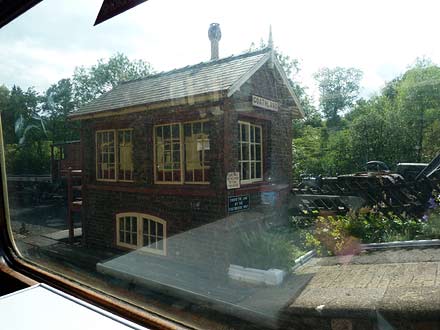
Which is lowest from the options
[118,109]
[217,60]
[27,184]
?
[27,184]

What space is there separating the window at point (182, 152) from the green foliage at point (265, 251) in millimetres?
222

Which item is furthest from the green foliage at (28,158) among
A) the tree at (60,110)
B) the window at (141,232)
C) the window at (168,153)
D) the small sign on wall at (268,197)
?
the small sign on wall at (268,197)

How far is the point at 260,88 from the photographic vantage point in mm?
952

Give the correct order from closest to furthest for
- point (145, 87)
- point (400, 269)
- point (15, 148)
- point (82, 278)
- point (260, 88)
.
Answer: point (400, 269), point (260, 88), point (145, 87), point (82, 278), point (15, 148)

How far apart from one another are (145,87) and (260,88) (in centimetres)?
48

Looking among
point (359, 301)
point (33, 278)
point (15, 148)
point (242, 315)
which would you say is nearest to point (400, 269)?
point (359, 301)

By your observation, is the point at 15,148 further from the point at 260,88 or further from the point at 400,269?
the point at 400,269

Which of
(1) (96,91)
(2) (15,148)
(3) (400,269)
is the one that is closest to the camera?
(3) (400,269)

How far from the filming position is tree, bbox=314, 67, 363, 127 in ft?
2.33

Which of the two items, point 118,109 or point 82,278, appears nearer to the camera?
point 118,109

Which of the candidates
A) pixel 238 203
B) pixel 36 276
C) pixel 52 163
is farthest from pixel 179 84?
pixel 36 276

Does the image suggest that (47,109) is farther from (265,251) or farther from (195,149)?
(265,251)

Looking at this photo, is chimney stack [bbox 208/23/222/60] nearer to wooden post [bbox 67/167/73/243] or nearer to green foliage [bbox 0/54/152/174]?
green foliage [bbox 0/54/152/174]

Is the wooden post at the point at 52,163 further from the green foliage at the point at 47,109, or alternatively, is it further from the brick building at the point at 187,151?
the brick building at the point at 187,151
